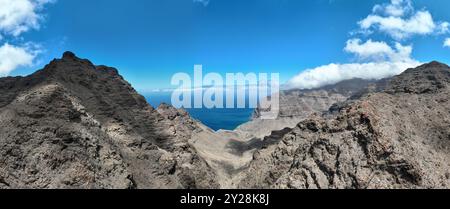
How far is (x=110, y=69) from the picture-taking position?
62.0 m

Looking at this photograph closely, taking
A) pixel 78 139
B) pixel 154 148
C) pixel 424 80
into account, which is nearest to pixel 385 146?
pixel 424 80

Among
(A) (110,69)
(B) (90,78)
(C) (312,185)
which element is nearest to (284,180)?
(C) (312,185)

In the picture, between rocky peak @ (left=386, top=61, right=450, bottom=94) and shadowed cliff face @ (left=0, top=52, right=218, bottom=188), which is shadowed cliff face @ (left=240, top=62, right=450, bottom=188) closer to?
rocky peak @ (left=386, top=61, right=450, bottom=94)

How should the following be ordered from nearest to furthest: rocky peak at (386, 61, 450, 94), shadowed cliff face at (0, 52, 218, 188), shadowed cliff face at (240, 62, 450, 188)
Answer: shadowed cliff face at (0, 52, 218, 188) < shadowed cliff face at (240, 62, 450, 188) < rocky peak at (386, 61, 450, 94)

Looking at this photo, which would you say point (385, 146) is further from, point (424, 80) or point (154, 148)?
point (154, 148)

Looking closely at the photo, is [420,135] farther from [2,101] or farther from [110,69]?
[110,69]

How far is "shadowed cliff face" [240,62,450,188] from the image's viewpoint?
25.9 meters

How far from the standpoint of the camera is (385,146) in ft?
89.2

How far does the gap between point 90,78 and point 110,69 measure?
491 inches

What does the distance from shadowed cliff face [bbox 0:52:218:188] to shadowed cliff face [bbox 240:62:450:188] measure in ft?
48.5

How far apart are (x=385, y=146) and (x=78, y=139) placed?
81.5ft

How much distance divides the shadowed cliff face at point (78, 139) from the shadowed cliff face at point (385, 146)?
14.8 m

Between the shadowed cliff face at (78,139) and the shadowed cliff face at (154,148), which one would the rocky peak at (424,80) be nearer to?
the shadowed cliff face at (154,148)

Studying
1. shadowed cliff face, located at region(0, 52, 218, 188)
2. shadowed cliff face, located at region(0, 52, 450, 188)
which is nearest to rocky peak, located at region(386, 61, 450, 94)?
shadowed cliff face, located at region(0, 52, 450, 188)
